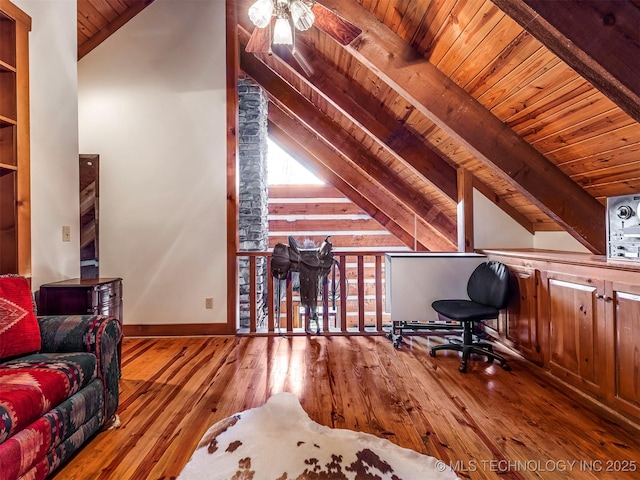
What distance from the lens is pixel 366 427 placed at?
1.85 meters

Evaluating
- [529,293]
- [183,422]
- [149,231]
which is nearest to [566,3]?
[529,293]

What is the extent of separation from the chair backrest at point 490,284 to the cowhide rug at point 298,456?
1594mm

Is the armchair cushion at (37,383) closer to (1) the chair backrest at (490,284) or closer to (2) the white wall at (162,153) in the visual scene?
(2) the white wall at (162,153)

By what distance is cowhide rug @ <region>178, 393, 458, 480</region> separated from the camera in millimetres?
1481

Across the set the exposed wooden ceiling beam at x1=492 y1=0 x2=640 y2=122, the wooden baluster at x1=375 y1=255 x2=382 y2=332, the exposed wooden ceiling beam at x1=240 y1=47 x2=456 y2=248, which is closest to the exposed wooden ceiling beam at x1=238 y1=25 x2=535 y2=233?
the wooden baluster at x1=375 y1=255 x2=382 y2=332

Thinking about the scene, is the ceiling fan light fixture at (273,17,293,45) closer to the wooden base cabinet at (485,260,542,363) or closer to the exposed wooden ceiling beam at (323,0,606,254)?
the exposed wooden ceiling beam at (323,0,606,254)

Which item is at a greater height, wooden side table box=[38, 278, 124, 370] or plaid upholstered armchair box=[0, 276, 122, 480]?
wooden side table box=[38, 278, 124, 370]

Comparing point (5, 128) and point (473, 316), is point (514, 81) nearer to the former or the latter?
point (473, 316)

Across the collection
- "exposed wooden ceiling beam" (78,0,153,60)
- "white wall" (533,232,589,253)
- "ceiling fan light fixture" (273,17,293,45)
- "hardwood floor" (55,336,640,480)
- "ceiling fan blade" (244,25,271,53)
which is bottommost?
"hardwood floor" (55,336,640,480)

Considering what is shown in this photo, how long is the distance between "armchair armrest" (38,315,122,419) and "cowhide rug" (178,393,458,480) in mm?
614

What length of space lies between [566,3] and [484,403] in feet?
7.15

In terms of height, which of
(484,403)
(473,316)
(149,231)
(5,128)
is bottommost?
(484,403)

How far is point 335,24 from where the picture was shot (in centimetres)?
212

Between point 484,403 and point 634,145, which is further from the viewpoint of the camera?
point 484,403
